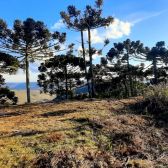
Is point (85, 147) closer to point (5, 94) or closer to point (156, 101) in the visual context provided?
point (156, 101)

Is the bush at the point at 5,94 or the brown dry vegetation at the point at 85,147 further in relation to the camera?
the bush at the point at 5,94

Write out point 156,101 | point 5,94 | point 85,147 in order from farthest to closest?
point 5,94 < point 156,101 < point 85,147

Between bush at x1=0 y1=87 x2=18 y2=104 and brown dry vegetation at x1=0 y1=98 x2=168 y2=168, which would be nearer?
brown dry vegetation at x1=0 y1=98 x2=168 y2=168

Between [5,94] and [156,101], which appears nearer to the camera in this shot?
[156,101]

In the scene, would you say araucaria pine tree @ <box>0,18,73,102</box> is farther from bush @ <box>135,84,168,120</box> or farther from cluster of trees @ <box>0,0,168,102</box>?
bush @ <box>135,84,168,120</box>

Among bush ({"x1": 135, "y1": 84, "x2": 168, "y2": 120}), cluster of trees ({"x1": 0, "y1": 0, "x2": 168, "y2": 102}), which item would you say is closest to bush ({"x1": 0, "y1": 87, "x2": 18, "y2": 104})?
cluster of trees ({"x1": 0, "y1": 0, "x2": 168, "y2": 102})

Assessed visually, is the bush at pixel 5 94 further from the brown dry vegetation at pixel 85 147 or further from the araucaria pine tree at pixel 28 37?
the brown dry vegetation at pixel 85 147

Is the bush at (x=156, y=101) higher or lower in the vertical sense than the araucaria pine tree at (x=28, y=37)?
lower

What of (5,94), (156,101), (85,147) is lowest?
(85,147)

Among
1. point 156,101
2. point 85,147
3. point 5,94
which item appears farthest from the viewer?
point 5,94

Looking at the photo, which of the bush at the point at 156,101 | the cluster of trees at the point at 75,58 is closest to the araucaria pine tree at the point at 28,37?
the cluster of trees at the point at 75,58

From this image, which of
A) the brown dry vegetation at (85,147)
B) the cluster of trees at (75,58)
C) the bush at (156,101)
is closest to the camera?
the brown dry vegetation at (85,147)

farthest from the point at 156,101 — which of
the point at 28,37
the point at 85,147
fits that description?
the point at 28,37

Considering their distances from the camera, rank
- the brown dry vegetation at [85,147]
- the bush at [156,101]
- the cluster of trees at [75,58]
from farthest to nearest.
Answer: the cluster of trees at [75,58]
the bush at [156,101]
the brown dry vegetation at [85,147]
